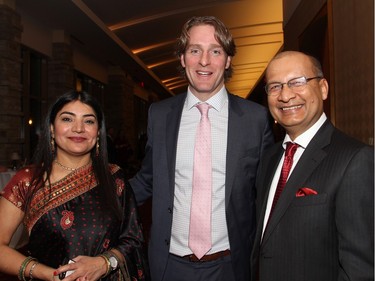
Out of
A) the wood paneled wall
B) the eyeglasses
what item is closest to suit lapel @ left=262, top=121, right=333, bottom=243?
the eyeglasses

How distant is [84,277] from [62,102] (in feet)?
2.42

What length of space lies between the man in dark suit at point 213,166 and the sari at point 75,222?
Result: 0.48 ft

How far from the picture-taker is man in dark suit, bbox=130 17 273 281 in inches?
68.2

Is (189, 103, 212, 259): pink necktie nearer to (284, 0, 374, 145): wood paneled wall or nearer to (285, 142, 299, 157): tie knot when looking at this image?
(285, 142, 299, 157): tie knot

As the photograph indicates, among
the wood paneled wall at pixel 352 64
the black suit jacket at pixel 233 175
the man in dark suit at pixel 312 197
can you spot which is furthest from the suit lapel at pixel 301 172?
the wood paneled wall at pixel 352 64

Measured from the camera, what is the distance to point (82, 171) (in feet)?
5.74

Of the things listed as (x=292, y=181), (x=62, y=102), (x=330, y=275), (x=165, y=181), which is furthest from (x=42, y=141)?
(x=330, y=275)

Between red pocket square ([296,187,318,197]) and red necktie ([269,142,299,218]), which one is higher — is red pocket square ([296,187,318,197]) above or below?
below

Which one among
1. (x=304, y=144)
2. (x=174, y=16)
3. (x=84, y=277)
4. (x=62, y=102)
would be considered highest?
(x=174, y=16)

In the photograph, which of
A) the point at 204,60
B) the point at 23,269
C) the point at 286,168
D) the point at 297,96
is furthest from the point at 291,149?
the point at 23,269

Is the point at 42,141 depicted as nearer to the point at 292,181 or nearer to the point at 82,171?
the point at 82,171

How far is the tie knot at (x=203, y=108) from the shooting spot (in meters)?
1.84

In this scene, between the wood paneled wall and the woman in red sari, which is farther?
the wood paneled wall

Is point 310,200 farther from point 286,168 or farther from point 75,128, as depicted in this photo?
point 75,128
